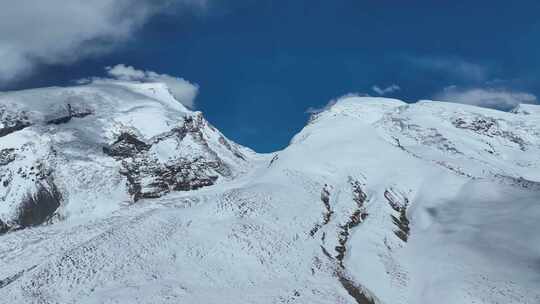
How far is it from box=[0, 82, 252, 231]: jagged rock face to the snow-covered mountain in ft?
1.35

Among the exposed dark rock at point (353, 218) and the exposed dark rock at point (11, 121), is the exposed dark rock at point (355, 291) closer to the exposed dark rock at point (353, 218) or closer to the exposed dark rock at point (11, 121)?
the exposed dark rock at point (353, 218)

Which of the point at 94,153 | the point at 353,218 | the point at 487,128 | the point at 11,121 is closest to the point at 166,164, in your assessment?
the point at 94,153

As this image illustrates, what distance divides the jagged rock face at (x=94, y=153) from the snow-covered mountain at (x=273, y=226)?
0.41m

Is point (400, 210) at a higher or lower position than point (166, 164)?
lower

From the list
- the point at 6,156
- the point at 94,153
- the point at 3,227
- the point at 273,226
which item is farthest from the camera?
the point at 94,153

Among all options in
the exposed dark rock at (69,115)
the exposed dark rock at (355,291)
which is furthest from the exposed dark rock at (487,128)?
the exposed dark rock at (355,291)

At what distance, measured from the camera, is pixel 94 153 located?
386ft

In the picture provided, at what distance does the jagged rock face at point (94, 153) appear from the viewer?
330 ft

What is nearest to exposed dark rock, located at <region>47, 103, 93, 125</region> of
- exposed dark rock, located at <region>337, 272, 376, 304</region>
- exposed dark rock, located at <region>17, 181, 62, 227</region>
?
exposed dark rock, located at <region>17, 181, 62, 227</region>

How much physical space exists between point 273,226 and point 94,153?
7581 cm

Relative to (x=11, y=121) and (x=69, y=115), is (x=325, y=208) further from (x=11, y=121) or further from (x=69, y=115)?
(x=69, y=115)

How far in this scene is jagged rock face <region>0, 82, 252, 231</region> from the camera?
330 ft

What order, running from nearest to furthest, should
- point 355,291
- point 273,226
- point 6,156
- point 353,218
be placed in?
point 355,291 < point 273,226 < point 353,218 < point 6,156

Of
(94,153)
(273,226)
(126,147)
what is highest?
(126,147)
